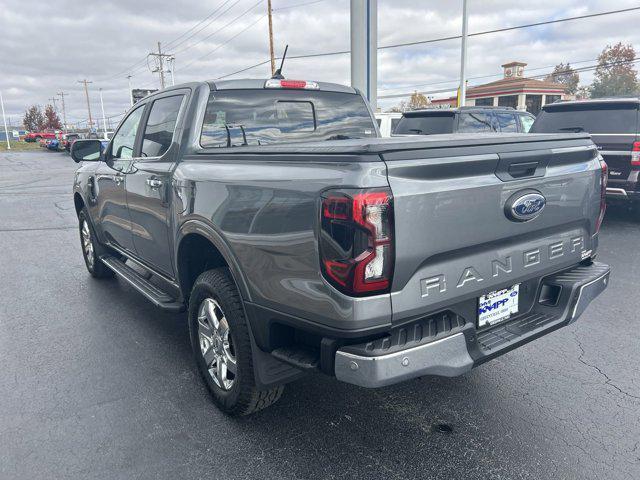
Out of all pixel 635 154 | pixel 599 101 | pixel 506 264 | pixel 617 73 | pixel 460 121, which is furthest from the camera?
pixel 617 73

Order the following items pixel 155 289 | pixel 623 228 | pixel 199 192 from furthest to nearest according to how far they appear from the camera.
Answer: pixel 623 228
pixel 155 289
pixel 199 192

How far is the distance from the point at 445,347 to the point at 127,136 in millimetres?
3658

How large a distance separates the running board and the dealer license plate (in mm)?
2121

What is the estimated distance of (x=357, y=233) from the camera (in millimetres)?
2039

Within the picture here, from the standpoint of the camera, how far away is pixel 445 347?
2254 mm

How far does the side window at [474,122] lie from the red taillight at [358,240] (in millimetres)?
8475

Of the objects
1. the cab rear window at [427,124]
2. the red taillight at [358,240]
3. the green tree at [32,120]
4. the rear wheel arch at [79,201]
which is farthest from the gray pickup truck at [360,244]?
the green tree at [32,120]

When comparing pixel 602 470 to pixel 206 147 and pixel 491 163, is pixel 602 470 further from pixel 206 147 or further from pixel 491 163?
pixel 206 147

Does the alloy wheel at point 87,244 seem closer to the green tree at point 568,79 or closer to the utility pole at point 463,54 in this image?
the utility pole at point 463,54

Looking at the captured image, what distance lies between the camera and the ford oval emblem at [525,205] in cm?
249

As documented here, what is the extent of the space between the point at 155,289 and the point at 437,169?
272cm

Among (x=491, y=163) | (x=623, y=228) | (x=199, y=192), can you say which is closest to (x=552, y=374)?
(x=491, y=163)

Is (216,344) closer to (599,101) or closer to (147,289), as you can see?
(147,289)

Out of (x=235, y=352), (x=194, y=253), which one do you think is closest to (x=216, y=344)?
(x=235, y=352)
